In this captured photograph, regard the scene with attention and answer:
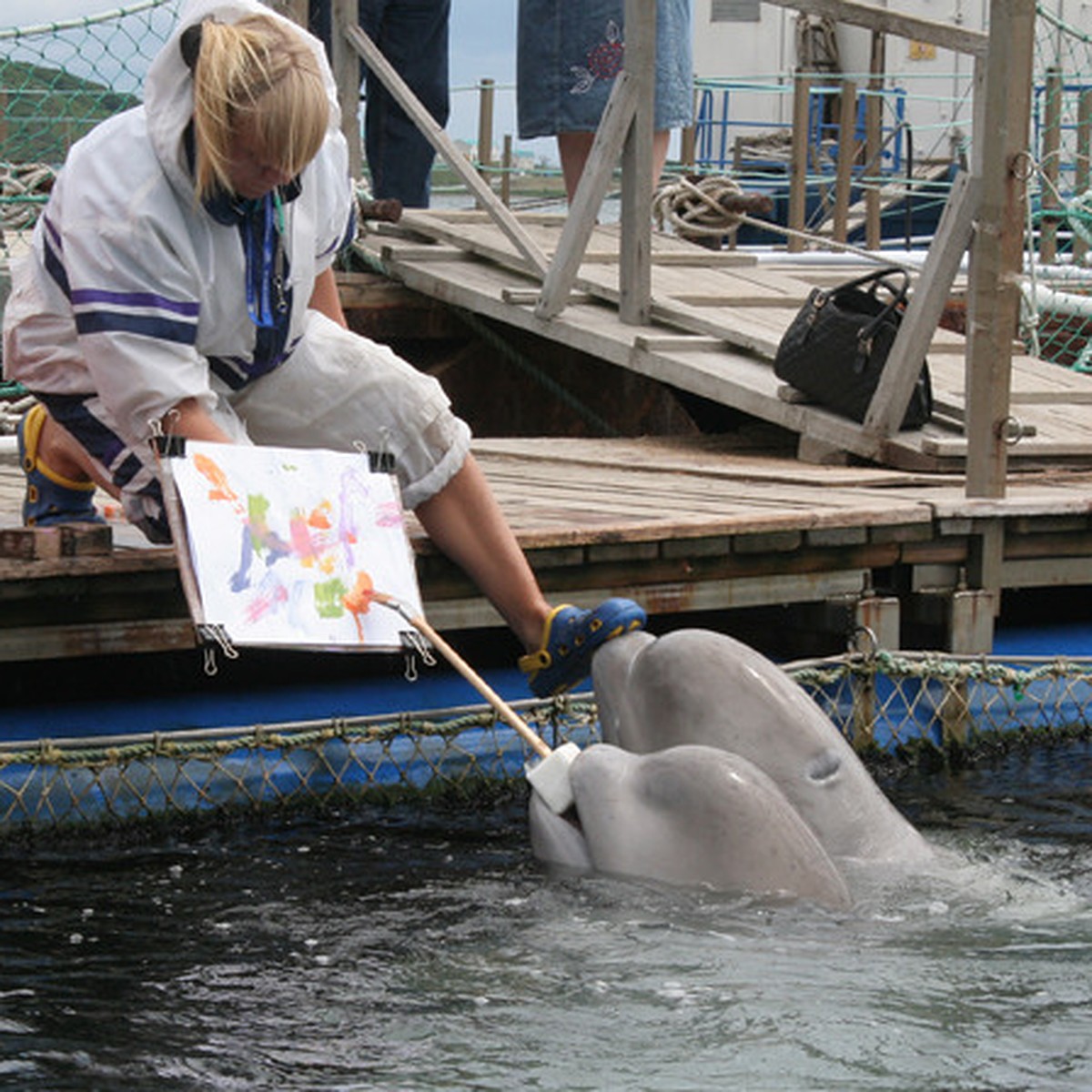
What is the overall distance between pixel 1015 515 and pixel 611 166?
2.23m

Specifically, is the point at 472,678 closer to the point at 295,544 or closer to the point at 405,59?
the point at 295,544

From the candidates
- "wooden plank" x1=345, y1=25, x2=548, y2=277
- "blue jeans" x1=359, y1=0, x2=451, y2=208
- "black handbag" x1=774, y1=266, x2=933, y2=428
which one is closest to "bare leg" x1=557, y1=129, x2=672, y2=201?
"wooden plank" x1=345, y1=25, x2=548, y2=277

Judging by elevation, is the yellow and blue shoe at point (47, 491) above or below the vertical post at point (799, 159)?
below

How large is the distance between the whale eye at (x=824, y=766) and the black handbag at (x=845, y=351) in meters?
2.67

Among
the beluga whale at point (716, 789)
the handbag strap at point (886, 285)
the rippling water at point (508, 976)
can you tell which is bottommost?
the rippling water at point (508, 976)

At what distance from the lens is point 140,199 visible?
4496 millimetres

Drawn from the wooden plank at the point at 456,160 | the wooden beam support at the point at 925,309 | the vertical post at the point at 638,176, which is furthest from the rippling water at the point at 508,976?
the wooden plank at the point at 456,160

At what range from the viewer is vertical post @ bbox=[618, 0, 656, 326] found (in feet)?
24.8

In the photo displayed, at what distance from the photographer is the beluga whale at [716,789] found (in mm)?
4152

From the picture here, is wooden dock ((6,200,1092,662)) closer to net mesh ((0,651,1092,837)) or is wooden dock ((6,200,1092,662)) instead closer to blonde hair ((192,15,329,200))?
net mesh ((0,651,1092,837))

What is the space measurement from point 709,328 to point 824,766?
3.76 metres

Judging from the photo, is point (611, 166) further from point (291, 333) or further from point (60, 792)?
point (60, 792)

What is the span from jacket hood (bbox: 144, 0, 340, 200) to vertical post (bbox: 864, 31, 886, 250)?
878cm

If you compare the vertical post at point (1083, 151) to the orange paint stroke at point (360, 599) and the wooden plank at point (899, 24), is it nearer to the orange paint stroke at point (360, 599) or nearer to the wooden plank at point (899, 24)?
the wooden plank at point (899, 24)
